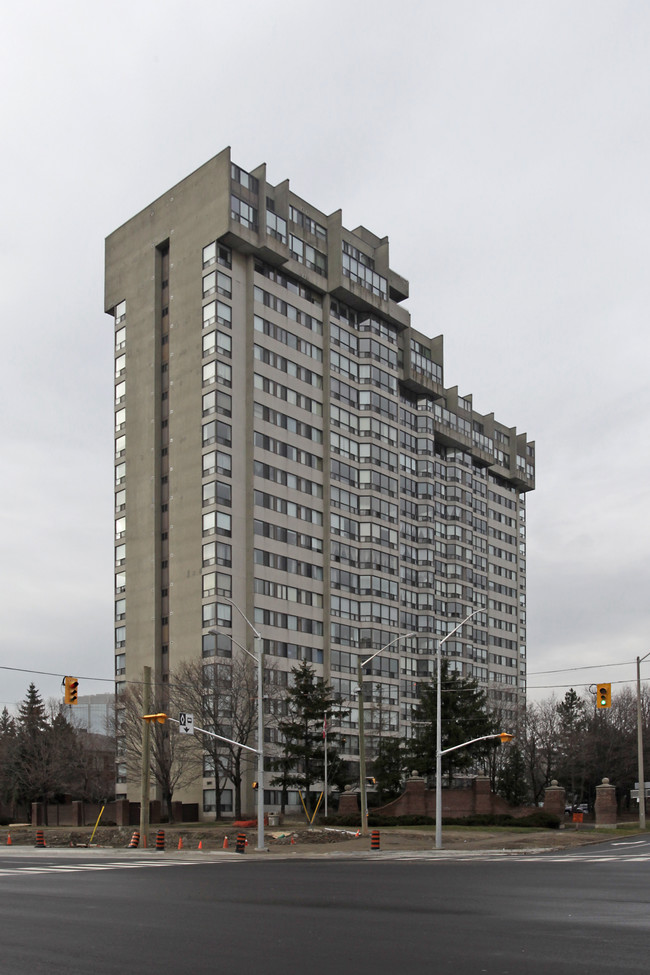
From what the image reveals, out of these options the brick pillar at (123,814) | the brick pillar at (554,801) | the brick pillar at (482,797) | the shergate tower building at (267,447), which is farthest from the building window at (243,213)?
the brick pillar at (554,801)

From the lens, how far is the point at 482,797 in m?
70.1

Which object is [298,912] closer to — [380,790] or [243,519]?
[380,790]

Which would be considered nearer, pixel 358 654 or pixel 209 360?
pixel 209 360

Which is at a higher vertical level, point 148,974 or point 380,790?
point 148,974

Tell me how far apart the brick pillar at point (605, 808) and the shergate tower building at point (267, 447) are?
93.4ft

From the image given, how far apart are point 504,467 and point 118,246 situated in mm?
64521

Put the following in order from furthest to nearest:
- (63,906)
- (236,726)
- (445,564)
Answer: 1. (445,564)
2. (236,726)
3. (63,906)

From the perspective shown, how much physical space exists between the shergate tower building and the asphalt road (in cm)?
5237

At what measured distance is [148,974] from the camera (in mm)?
11961

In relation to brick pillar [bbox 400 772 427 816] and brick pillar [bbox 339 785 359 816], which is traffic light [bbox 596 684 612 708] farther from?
brick pillar [bbox 339 785 359 816]

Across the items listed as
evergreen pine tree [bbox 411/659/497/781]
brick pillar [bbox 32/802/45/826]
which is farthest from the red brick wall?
brick pillar [bbox 32/802/45/826]

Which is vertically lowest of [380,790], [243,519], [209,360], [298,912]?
[380,790]

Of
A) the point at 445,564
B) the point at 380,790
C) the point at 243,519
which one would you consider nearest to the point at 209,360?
the point at 243,519

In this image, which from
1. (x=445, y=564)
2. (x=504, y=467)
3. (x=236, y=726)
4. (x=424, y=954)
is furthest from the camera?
(x=504, y=467)
